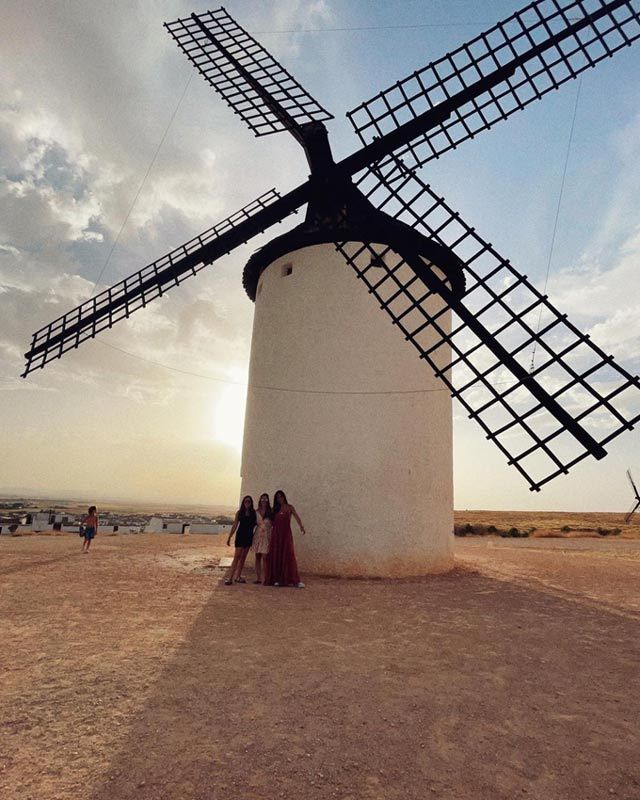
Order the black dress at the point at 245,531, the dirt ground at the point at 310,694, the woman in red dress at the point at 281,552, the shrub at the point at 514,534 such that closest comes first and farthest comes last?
the dirt ground at the point at 310,694 → the black dress at the point at 245,531 → the woman in red dress at the point at 281,552 → the shrub at the point at 514,534

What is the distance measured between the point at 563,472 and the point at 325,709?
17.3ft

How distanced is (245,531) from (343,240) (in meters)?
6.34

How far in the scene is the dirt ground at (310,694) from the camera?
2656mm

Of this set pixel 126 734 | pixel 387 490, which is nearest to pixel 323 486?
pixel 387 490

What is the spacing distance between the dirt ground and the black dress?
786 millimetres

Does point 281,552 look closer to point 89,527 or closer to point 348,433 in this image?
point 348,433

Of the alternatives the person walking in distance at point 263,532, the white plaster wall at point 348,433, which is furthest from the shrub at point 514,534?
the person walking in distance at point 263,532

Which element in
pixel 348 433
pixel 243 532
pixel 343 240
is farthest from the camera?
pixel 343 240

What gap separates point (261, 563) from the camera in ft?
27.4

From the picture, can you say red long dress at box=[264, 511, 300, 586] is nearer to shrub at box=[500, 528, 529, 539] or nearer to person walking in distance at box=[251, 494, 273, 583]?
person walking in distance at box=[251, 494, 273, 583]

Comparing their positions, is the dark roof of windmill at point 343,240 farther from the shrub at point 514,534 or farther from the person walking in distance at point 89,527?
the shrub at point 514,534

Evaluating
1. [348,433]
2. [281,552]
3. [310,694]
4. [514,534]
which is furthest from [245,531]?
[514,534]

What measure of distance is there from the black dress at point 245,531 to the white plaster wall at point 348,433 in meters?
1.57

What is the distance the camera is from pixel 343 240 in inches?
399
